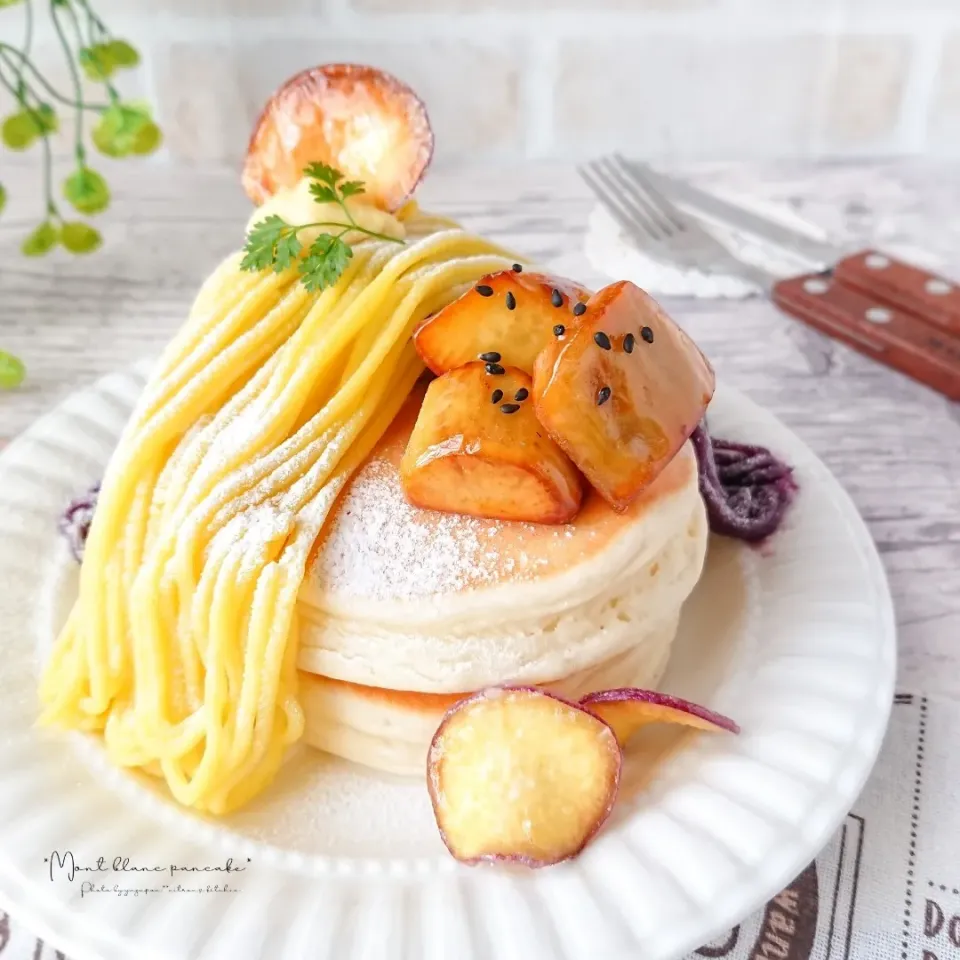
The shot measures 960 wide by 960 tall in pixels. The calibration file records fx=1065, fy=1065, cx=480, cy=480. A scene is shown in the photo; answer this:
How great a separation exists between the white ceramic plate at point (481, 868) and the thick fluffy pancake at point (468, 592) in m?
0.18

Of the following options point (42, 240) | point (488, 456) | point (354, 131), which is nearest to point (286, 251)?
point (354, 131)

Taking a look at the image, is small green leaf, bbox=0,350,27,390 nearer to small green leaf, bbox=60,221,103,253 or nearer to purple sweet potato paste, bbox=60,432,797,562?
small green leaf, bbox=60,221,103,253

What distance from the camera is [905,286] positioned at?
2262 mm

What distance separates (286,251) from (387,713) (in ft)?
1.98

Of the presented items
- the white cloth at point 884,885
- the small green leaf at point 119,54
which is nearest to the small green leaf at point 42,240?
the small green leaf at point 119,54

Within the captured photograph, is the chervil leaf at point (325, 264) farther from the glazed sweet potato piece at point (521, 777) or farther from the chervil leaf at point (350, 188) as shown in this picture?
the glazed sweet potato piece at point (521, 777)

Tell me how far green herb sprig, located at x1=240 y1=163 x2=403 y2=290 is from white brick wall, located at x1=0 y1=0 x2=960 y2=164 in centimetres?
166

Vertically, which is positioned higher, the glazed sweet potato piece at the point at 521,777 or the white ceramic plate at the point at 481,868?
the glazed sweet potato piece at the point at 521,777

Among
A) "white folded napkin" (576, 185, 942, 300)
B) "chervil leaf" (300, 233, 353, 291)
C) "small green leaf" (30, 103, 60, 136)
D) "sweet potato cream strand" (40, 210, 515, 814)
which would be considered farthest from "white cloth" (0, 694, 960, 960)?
"small green leaf" (30, 103, 60, 136)

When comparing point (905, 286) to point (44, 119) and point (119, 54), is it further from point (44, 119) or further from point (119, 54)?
point (44, 119)

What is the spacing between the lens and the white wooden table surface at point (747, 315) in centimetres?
188

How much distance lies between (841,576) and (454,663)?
2.00ft

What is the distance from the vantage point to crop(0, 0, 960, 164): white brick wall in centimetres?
288

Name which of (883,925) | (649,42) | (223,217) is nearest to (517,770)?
(883,925)
